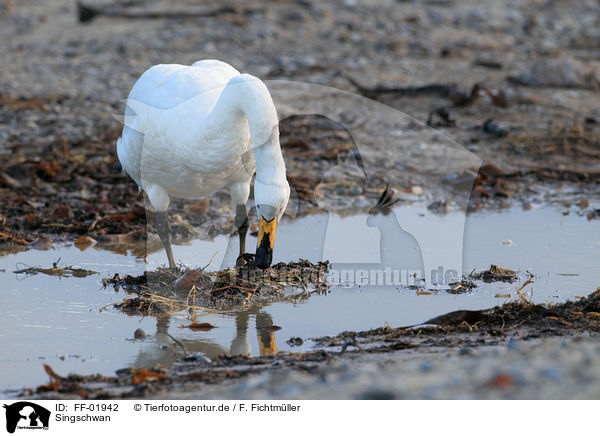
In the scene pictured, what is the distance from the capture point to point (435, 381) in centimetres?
408

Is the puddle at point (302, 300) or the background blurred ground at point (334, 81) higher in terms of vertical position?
the background blurred ground at point (334, 81)

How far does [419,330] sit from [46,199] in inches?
212

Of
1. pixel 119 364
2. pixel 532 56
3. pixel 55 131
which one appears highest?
pixel 532 56

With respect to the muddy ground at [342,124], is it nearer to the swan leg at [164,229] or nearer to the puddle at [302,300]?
the puddle at [302,300]

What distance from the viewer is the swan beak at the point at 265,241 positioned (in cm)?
587

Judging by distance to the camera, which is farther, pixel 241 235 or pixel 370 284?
pixel 241 235

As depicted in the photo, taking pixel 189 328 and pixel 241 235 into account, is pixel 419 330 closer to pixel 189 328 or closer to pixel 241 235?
pixel 189 328

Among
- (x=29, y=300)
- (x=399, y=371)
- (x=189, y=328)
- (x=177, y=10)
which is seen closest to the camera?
(x=399, y=371)

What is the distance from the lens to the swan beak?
5.87m

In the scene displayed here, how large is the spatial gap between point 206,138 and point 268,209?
2.46 ft

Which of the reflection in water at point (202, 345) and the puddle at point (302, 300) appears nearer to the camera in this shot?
the reflection in water at point (202, 345)

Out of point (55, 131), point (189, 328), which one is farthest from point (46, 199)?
point (189, 328)
